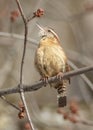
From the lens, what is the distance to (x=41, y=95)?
1048 centimetres

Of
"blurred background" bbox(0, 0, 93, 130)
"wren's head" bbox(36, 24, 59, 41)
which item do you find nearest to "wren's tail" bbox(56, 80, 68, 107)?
"wren's head" bbox(36, 24, 59, 41)

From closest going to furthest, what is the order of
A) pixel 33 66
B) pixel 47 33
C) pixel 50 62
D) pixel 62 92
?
pixel 50 62 → pixel 62 92 → pixel 47 33 → pixel 33 66

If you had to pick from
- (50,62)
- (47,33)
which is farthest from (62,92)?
(47,33)

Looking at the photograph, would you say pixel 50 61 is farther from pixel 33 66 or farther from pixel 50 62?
pixel 33 66

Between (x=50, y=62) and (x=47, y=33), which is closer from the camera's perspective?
(x=50, y=62)

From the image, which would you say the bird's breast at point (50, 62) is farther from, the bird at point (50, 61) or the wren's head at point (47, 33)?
the wren's head at point (47, 33)

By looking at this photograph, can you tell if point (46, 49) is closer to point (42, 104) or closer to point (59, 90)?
point (59, 90)

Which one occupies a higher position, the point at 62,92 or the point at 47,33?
the point at 47,33

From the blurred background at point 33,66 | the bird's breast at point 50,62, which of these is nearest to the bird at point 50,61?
the bird's breast at point 50,62

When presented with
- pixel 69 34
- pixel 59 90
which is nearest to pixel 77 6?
pixel 69 34

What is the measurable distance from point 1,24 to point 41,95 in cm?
264

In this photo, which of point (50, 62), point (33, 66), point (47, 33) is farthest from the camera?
point (33, 66)

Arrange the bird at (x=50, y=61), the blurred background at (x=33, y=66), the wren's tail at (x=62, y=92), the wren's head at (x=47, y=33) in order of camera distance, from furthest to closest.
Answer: the blurred background at (x=33, y=66)
the wren's head at (x=47, y=33)
the wren's tail at (x=62, y=92)
the bird at (x=50, y=61)

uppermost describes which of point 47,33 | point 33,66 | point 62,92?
point 33,66
